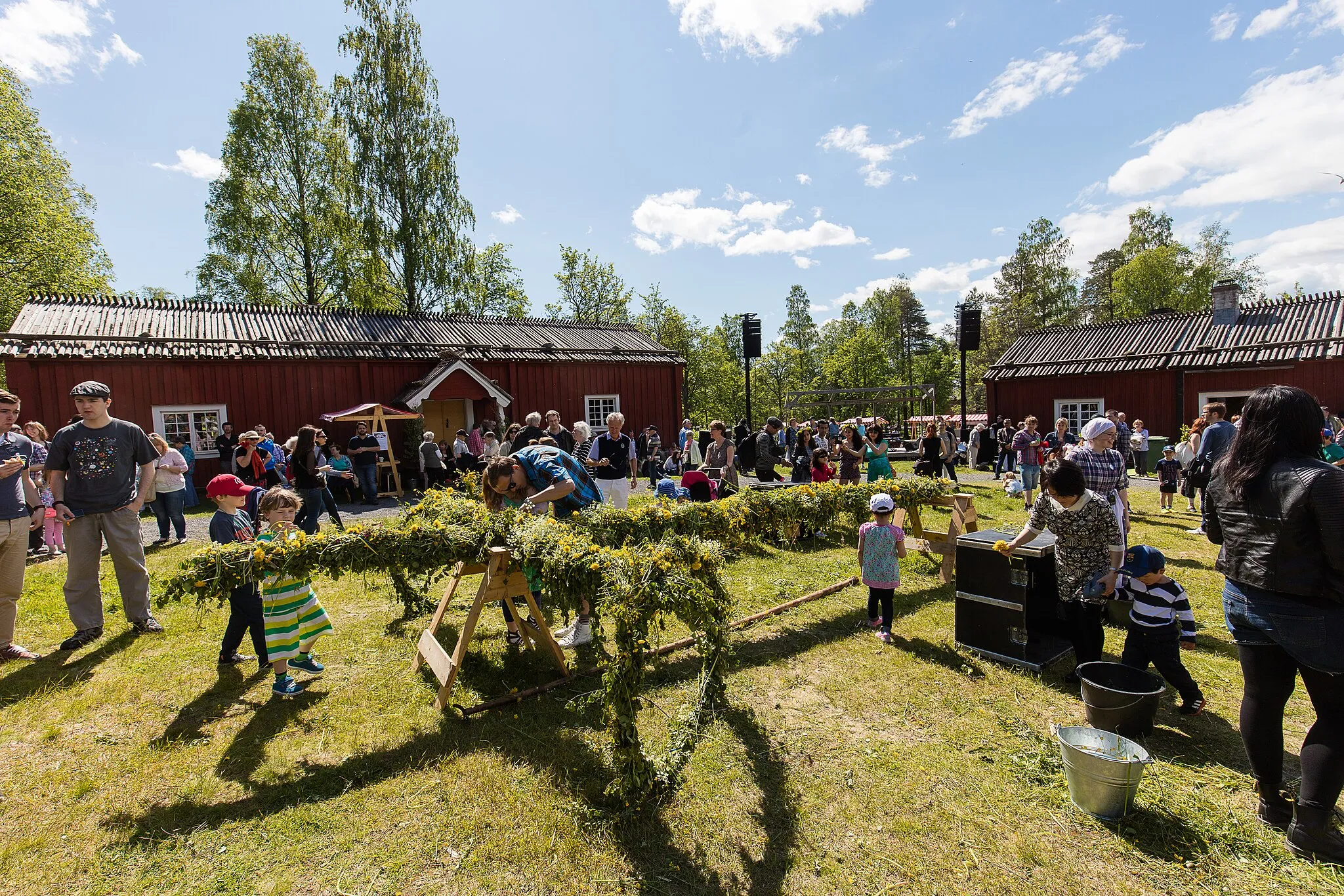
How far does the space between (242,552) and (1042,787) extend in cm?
505

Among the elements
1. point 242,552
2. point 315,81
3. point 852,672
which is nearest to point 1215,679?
point 852,672

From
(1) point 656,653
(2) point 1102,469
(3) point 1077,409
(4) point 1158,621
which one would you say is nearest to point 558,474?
(1) point 656,653

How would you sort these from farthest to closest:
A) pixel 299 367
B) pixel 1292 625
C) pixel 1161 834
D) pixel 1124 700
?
1. pixel 299 367
2. pixel 1124 700
3. pixel 1161 834
4. pixel 1292 625

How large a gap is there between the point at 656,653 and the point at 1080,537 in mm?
3377

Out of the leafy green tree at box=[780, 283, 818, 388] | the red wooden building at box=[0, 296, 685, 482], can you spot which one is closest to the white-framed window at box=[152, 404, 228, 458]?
the red wooden building at box=[0, 296, 685, 482]

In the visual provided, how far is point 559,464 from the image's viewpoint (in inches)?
210

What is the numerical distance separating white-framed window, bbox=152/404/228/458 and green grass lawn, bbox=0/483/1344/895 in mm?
13064

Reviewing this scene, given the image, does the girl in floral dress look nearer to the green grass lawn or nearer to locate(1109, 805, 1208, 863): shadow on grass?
the green grass lawn

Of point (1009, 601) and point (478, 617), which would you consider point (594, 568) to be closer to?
point (478, 617)

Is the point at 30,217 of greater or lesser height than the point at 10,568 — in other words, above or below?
above

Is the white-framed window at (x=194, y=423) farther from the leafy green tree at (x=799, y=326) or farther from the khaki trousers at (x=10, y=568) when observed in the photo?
the leafy green tree at (x=799, y=326)

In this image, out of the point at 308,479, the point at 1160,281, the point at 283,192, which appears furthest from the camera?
the point at 1160,281

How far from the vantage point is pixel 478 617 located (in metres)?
4.54

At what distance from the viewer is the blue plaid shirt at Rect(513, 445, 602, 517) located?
5273 millimetres
